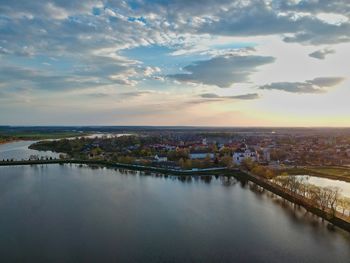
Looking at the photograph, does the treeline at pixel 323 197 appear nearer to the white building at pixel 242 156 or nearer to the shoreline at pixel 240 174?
the shoreline at pixel 240 174

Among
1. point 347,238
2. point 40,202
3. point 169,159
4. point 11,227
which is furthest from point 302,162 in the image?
point 11,227

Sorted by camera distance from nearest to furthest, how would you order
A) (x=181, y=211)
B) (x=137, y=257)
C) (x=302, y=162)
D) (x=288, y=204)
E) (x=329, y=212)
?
(x=137, y=257), (x=329, y=212), (x=181, y=211), (x=288, y=204), (x=302, y=162)

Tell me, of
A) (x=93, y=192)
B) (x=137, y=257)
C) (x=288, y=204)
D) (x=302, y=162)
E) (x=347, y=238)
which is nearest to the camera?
(x=137, y=257)

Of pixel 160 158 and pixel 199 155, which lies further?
pixel 199 155

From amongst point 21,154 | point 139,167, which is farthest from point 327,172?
point 21,154

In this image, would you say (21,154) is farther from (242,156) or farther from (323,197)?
(323,197)

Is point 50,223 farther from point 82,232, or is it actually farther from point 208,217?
point 208,217

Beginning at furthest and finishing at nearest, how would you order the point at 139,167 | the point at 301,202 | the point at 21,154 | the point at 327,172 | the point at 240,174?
the point at 21,154 → the point at 139,167 → the point at 240,174 → the point at 327,172 → the point at 301,202
